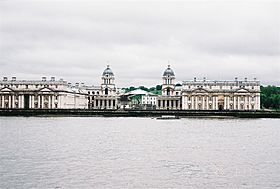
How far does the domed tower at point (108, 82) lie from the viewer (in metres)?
154

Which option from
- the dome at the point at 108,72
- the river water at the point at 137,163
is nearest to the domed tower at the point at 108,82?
the dome at the point at 108,72

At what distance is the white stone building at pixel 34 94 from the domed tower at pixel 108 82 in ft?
58.0

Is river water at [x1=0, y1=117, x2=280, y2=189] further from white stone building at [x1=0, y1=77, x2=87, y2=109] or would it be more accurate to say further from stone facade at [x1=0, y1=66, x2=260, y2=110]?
white stone building at [x1=0, y1=77, x2=87, y2=109]

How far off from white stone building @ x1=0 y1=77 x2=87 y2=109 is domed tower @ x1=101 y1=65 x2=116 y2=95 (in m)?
17.7

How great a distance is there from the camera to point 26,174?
26.7 metres

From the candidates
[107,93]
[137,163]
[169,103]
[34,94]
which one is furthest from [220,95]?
[137,163]

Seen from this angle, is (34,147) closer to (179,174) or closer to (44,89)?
(179,174)

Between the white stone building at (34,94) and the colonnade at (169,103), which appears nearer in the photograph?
the white stone building at (34,94)

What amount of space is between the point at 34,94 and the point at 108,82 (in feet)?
85.6

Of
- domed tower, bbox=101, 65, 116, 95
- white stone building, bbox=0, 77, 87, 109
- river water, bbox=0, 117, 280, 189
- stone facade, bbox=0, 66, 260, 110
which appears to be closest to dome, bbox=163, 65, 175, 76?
stone facade, bbox=0, 66, 260, 110

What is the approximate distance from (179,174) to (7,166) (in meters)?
8.57

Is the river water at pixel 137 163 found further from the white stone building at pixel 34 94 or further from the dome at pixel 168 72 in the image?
the dome at pixel 168 72

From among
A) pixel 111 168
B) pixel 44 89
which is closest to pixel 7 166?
pixel 111 168

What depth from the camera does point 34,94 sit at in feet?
442
